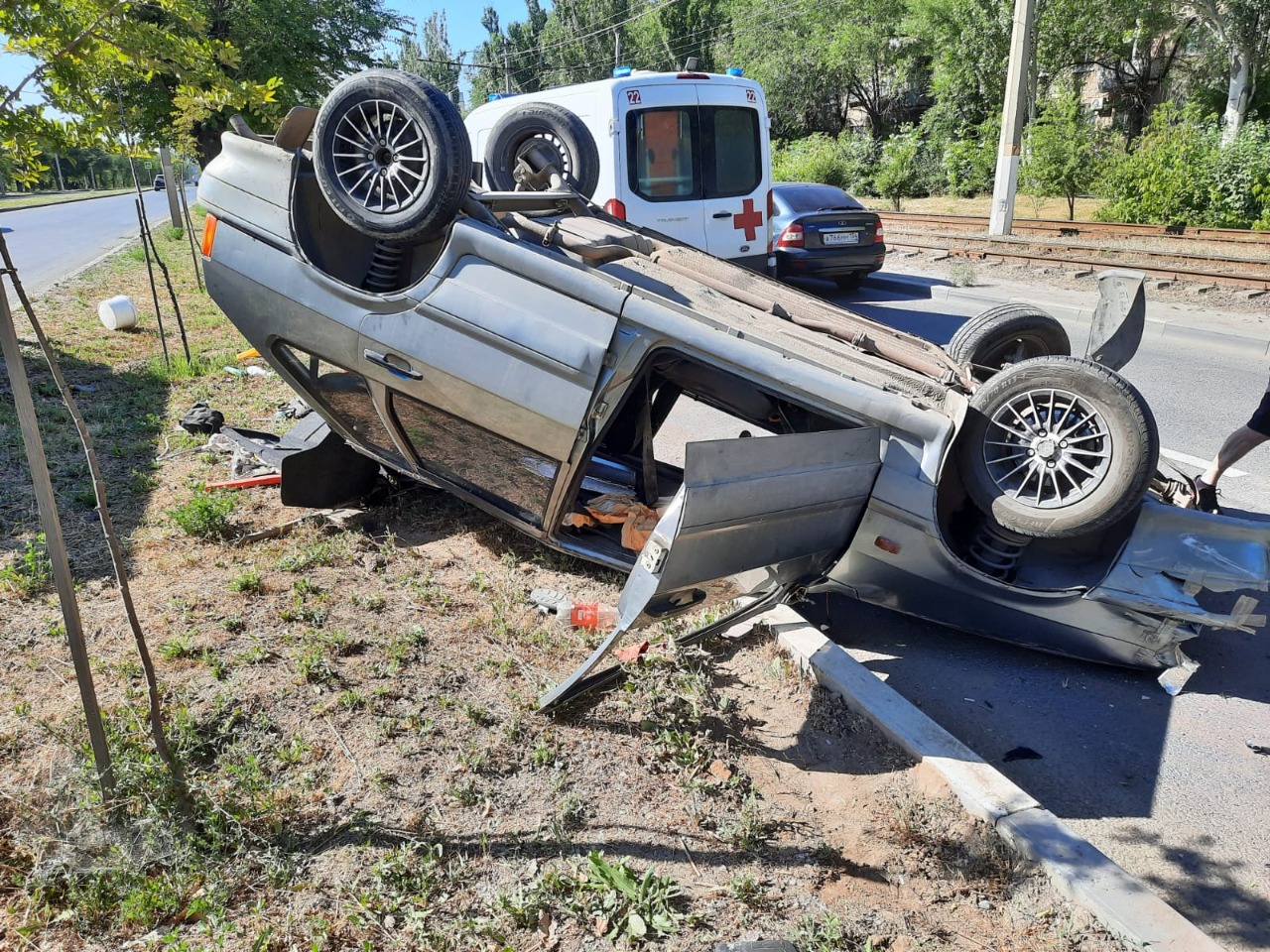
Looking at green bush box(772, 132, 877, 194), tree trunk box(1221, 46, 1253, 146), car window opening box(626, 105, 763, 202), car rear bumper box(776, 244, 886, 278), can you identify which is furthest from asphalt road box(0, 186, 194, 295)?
tree trunk box(1221, 46, 1253, 146)

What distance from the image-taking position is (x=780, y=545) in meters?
3.28

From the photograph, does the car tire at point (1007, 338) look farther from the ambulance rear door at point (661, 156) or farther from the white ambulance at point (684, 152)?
the ambulance rear door at point (661, 156)

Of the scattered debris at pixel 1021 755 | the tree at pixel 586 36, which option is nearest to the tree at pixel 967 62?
the scattered debris at pixel 1021 755

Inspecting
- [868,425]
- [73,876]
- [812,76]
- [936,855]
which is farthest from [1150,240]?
[812,76]

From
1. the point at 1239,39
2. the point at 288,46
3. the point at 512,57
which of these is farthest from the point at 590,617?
the point at 512,57

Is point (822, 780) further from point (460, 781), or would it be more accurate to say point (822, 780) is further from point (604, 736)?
point (460, 781)

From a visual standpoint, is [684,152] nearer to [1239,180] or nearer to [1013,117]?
[1013,117]

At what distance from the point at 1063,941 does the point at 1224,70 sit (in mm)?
34054

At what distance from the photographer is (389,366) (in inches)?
153

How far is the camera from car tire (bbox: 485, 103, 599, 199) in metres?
5.75

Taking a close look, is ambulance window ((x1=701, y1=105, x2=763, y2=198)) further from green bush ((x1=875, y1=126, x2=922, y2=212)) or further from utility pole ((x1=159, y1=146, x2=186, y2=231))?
green bush ((x1=875, y1=126, x2=922, y2=212))

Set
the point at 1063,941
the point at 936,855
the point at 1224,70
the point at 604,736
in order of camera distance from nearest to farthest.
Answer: the point at 1063,941 < the point at 936,855 < the point at 604,736 < the point at 1224,70

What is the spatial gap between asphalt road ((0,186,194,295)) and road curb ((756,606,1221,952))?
358 inches

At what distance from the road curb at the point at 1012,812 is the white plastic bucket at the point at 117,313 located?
9.56 meters
